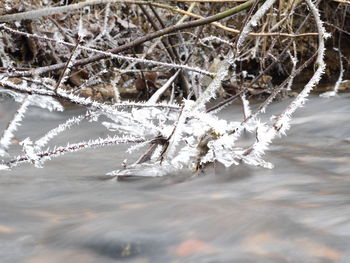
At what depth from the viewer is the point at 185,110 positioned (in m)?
1.75

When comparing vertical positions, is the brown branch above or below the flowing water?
above

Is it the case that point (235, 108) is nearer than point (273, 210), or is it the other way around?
point (273, 210)

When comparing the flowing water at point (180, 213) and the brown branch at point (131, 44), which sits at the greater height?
the brown branch at point (131, 44)

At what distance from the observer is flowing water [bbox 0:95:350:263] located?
1238 mm

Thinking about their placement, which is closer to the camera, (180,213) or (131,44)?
(180,213)

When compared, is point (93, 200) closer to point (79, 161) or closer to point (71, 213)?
point (71, 213)

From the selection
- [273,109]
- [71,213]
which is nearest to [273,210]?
[71,213]

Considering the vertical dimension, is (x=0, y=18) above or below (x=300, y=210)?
above

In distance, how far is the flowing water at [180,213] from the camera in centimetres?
124

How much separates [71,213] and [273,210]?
1.79 ft

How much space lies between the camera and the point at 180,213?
1501 millimetres

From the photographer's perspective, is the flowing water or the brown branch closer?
the flowing water

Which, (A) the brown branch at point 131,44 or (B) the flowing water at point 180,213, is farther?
(A) the brown branch at point 131,44

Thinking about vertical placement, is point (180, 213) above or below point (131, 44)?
below
